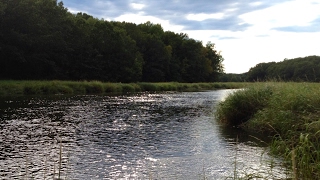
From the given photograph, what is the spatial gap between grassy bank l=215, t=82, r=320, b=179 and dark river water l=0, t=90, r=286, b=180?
2.19ft

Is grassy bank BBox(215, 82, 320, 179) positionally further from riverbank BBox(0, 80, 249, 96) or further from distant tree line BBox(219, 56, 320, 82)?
distant tree line BBox(219, 56, 320, 82)

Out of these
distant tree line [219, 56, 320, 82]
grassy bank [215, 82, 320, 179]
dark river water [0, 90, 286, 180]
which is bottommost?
dark river water [0, 90, 286, 180]

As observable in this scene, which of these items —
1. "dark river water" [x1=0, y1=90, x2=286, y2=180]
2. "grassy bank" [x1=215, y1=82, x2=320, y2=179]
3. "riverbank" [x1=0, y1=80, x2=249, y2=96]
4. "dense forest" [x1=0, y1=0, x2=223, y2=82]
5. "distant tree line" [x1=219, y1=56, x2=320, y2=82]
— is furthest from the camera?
"dense forest" [x1=0, y1=0, x2=223, y2=82]

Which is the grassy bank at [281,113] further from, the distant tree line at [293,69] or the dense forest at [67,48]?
the dense forest at [67,48]

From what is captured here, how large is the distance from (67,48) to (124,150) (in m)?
41.9

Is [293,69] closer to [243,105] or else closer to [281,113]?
[243,105]

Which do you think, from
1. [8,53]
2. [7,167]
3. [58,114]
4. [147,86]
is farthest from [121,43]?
[7,167]

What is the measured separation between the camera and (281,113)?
10.1 meters

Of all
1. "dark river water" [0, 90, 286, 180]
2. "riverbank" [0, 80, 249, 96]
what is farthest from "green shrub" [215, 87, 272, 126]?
"riverbank" [0, 80, 249, 96]

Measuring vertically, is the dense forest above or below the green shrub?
above

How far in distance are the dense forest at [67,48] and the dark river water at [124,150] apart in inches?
1111

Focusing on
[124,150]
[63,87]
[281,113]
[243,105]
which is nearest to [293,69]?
[63,87]

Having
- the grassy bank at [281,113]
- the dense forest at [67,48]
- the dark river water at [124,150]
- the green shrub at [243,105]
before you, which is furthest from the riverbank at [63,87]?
the dense forest at [67,48]

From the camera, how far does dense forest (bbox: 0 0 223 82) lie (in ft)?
131
